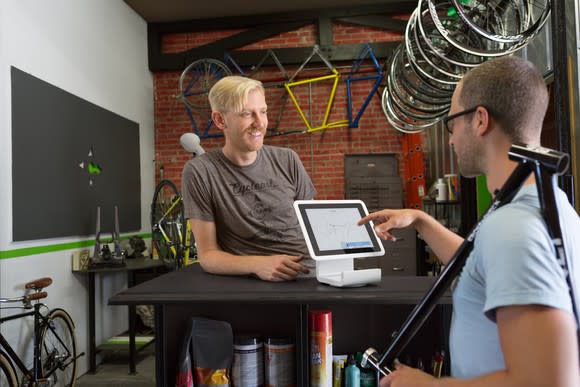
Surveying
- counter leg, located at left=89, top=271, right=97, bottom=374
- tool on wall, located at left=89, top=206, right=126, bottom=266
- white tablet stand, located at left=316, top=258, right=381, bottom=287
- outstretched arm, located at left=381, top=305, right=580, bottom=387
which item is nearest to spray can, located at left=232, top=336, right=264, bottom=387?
white tablet stand, located at left=316, top=258, right=381, bottom=287

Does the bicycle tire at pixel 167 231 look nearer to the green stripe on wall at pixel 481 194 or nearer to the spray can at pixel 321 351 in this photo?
the green stripe on wall at pixel 481 194

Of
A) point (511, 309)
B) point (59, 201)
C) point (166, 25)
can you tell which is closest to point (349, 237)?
point (511, 309)

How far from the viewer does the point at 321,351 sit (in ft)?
4.52

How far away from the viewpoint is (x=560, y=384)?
2.14ft

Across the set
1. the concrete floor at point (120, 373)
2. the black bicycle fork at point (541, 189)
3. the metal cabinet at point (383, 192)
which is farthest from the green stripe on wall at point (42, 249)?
the black bicycle fork at point (541, 189)

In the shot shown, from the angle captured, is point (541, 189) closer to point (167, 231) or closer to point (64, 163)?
point (64, 163)

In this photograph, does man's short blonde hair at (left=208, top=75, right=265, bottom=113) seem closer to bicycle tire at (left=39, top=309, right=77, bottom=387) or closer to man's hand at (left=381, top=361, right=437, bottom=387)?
man's hand at (left=381, top=361, right=437, bottom=387)

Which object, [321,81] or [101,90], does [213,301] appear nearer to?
[101,90]

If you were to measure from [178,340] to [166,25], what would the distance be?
526 centimetres

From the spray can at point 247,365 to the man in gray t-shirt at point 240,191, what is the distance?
45 cm

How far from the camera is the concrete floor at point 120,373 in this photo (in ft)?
12.5

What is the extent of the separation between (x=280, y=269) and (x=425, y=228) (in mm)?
443

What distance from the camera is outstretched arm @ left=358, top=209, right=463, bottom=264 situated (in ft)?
4.26

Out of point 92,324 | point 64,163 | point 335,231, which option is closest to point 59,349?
point 92,324
